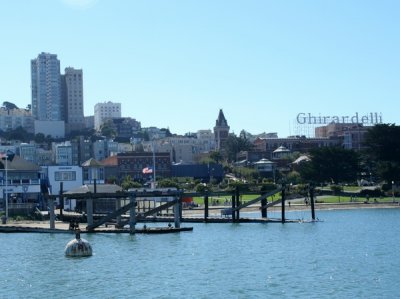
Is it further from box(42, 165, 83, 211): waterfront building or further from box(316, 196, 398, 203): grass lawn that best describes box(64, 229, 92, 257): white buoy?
box(316, 196, 398, 203): grass lawn

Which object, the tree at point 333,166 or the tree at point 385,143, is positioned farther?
the tree at point 333,166

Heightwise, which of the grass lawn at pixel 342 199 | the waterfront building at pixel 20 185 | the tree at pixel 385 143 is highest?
the tree at pixel 385 143

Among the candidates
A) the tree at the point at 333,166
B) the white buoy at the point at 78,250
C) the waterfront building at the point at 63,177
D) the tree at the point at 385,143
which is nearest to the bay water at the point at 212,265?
the white buoy at the point at 78,250

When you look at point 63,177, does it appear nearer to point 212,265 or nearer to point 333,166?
point 333,166

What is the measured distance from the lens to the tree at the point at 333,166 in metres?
162

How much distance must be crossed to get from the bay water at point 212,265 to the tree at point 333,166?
77775 millimetres

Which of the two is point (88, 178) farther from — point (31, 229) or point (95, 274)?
point (95, 274)

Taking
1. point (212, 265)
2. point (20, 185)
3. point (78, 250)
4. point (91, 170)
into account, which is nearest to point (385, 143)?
point (91, 170)

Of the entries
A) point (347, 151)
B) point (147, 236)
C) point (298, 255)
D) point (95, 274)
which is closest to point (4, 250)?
point (147, 236)

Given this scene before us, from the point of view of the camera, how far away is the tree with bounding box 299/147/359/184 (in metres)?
162

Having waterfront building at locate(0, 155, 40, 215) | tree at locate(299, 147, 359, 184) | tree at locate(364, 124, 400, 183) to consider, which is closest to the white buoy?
waterfront building at locate(0, 155, 40, 215)

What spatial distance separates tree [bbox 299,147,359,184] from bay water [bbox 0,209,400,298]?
3062 inches

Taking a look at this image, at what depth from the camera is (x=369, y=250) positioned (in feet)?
209

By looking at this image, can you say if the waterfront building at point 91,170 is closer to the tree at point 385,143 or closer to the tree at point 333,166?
the tree at point 333,166
